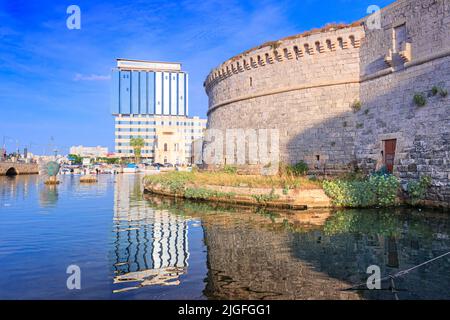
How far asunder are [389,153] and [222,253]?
962 cm

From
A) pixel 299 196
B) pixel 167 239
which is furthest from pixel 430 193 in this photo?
pixel 167 239

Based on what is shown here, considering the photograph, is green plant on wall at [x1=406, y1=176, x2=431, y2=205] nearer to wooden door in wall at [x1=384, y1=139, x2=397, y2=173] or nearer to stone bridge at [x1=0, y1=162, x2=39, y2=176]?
wooden door in wall at [x1=384, y1=139, x2=397, y2=173]

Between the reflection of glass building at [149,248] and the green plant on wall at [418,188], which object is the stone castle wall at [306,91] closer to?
the green plant on wall at [418,188]

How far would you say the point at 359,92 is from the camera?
1552 centimetres

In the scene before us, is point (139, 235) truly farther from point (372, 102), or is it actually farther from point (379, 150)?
point (372, 102)

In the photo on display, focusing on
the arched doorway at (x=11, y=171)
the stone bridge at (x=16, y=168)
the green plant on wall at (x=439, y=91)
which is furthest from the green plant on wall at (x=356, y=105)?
the arched doorway at (x=11, y=171)

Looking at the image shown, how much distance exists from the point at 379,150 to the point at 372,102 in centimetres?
215

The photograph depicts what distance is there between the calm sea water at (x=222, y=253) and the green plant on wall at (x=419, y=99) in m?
3.72

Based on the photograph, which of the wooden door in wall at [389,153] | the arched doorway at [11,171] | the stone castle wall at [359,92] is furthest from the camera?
the arched doorway at [11,171]

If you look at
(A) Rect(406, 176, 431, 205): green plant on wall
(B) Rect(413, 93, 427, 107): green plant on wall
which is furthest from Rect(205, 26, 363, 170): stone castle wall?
(A) Rect(406, 176, 431, 205): green plant on wall

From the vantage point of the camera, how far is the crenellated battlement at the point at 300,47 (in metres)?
15.5

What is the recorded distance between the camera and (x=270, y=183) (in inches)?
531

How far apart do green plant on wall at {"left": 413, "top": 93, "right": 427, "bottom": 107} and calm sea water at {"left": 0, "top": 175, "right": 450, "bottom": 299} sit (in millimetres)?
3718

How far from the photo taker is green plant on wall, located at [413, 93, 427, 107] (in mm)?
12025
